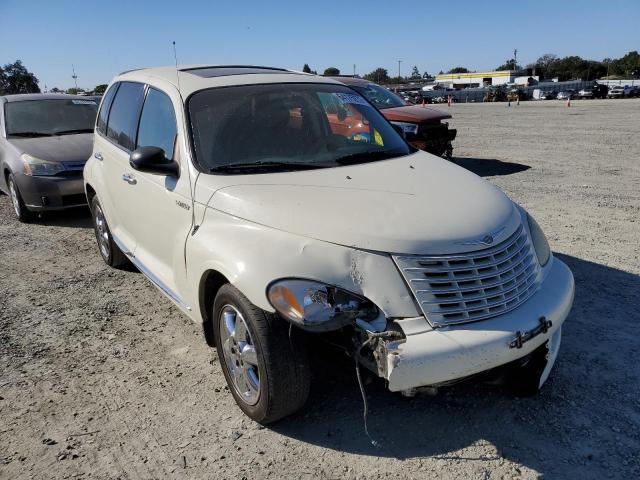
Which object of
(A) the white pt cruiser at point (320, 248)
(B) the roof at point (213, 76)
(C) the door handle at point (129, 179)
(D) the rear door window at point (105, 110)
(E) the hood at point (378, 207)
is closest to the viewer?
(A) the white pt cruiser at point (320, 248)

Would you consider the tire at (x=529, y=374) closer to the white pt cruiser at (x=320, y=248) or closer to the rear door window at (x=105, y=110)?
the white pt cruiser at (x=320, y=248)

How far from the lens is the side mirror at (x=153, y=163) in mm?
3402

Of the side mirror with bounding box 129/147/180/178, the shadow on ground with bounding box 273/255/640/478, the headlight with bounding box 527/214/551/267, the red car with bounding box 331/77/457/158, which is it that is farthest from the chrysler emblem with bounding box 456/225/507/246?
the red car with bounding box 331/77/457/158

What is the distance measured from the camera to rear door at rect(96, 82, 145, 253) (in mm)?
4338

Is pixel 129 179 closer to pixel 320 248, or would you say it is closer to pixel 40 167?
pixel 320 248

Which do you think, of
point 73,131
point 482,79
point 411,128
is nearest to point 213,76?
point 73,131

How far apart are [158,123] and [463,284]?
2.55 m

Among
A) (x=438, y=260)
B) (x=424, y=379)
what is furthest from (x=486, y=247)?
(x=424, y=379)

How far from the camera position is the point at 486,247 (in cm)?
274

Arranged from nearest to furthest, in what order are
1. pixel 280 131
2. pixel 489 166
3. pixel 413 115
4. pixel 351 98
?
1. pixel 280 131
2. pixel 351 98
3. pixel 413 115
4. pixel 489 166

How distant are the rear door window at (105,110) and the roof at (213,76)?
421 millimetres

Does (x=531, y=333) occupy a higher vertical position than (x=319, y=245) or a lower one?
lower

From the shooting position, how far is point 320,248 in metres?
2.66

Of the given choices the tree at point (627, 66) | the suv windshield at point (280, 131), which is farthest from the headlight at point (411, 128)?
the tree at point (627, 66)
